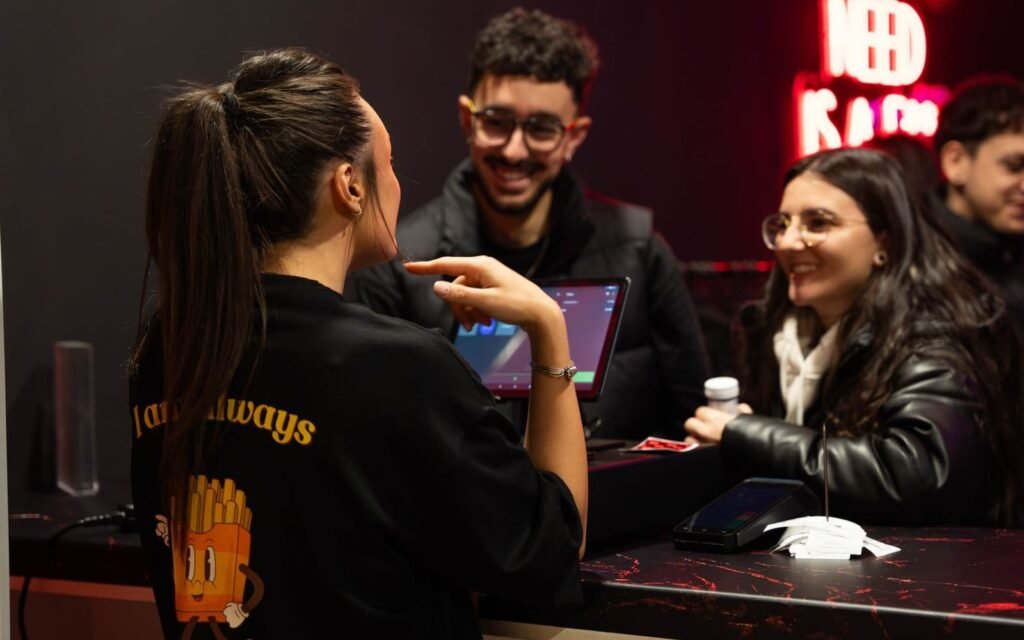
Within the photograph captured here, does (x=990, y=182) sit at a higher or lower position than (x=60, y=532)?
higher

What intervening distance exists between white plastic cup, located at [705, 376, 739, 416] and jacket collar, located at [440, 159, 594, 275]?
0.74 meters

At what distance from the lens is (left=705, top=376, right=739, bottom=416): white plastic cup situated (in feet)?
7.65

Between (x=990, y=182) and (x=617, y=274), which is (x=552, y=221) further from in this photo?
(x=990, y=182)

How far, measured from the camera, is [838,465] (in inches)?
83.1

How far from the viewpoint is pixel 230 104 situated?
4.81ft

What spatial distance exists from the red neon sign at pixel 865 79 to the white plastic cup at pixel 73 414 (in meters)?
4.15

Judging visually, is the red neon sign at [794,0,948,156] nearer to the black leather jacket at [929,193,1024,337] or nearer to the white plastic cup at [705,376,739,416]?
the black leather jacket at [929,193,1024,337]

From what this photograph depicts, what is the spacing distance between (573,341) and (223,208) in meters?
0.86

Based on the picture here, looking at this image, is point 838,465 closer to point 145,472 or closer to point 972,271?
point 972,271

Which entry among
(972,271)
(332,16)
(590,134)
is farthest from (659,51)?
(972,271)

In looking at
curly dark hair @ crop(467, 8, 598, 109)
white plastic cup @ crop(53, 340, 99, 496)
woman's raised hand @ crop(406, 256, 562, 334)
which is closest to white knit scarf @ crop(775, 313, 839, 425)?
curly dark hair @ crop(467, 8, 598, 109)

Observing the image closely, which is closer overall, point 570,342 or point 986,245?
point 570,342

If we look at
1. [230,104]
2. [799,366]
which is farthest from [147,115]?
[799,366]

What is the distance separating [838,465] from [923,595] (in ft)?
1.92
